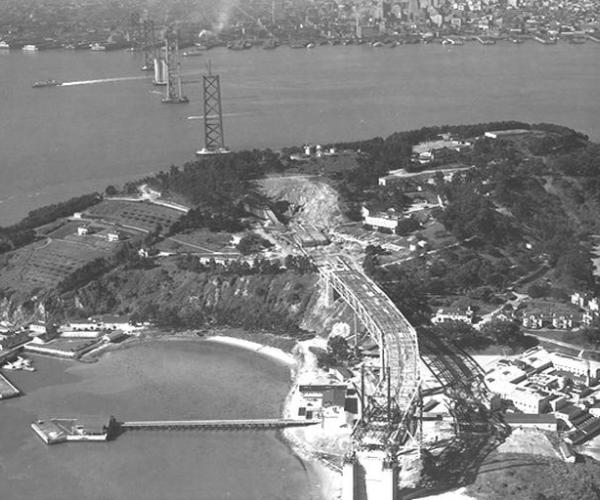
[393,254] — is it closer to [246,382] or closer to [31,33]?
[246,382]

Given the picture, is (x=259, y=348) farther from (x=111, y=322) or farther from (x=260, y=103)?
(x=260, y=103)

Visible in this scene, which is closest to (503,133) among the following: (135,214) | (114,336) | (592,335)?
(135,214)

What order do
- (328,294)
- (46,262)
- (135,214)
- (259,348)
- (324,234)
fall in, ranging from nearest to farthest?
(259,348) → (328,294) → (46,262) → (324,234) → (135,214)

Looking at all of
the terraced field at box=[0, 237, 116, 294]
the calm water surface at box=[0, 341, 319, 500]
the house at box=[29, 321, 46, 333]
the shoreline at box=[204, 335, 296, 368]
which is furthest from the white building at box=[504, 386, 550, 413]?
the terraced field at box=[0, 237, 116, 294]

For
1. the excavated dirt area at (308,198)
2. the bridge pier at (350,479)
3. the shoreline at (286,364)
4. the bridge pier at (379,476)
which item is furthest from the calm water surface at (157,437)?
the excavated dirt area at (308,198)

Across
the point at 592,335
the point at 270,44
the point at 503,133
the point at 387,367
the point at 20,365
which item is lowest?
the point at 20,365

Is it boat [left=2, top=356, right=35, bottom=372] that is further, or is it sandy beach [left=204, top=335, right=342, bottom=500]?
boat [left=2, top=356, right=35, bottom=372]

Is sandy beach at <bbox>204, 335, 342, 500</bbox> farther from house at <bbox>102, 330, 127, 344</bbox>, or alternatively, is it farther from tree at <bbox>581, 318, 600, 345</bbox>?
tree at <bbox>581, 318, 600, 345</bbox>
